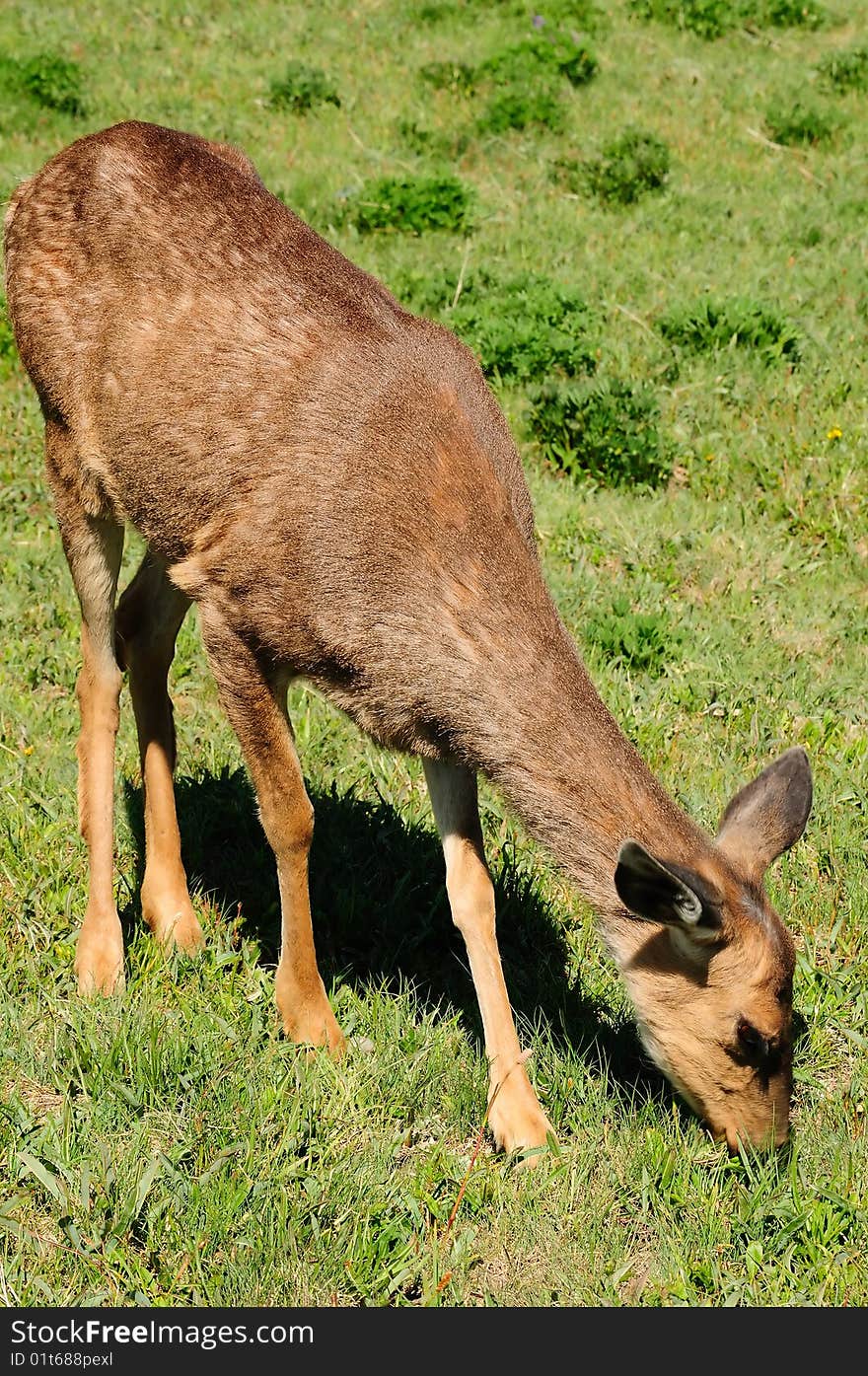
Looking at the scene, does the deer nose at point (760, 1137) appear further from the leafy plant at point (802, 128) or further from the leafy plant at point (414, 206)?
the leafy plant at point (802, 128)

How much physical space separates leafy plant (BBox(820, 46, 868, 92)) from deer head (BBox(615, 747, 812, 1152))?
9.98m

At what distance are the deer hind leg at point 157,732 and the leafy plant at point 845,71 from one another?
9.32 meters

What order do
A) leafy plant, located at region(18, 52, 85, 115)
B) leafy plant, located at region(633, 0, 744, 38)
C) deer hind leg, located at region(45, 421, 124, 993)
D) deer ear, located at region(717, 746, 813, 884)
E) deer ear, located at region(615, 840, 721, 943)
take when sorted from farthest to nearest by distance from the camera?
1. leafy plant, located at region(633, 0, 744, 38)
2. leafy plant, located at region(18, 52, 85, 115)
3. deer hind leg, located at region(45, 421, 124, 993)
4. deer ear, located at region(717, 746, 813, 884)
5. deer ear, located at region(615, 840, 721, 943)

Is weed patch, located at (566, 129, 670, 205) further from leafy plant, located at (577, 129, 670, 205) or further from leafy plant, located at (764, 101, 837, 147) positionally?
leafy plant, located at (764, 101, 837, 147)

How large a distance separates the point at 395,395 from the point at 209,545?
0.70 meters

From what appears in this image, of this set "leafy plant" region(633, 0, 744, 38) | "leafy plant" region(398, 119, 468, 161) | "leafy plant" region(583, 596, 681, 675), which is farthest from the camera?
"leafy plant" region(633, 0, 744, 38)

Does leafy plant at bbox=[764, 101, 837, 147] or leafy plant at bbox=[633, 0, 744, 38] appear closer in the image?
leafy plant at bbox=[764, 101, 837, 147]

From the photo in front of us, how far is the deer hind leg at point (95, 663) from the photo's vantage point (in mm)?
4902

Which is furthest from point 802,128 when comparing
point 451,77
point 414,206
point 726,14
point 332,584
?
point 332,584

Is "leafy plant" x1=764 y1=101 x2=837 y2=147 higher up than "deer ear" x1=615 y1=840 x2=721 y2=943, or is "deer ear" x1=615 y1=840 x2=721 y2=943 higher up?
"leafy plant" x1=764 y1=101 x2=837 y2=147

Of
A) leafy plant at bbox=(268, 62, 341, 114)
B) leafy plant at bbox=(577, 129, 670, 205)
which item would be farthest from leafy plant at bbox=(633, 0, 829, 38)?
leafy plant at bbox=(268, 62, 341, 114)

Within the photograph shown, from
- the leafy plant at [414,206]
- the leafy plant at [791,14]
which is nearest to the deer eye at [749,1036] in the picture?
the leafy plant at [414,206]

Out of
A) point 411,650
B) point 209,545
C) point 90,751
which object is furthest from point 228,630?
point 90,751

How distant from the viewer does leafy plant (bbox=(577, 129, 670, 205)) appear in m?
10.4
